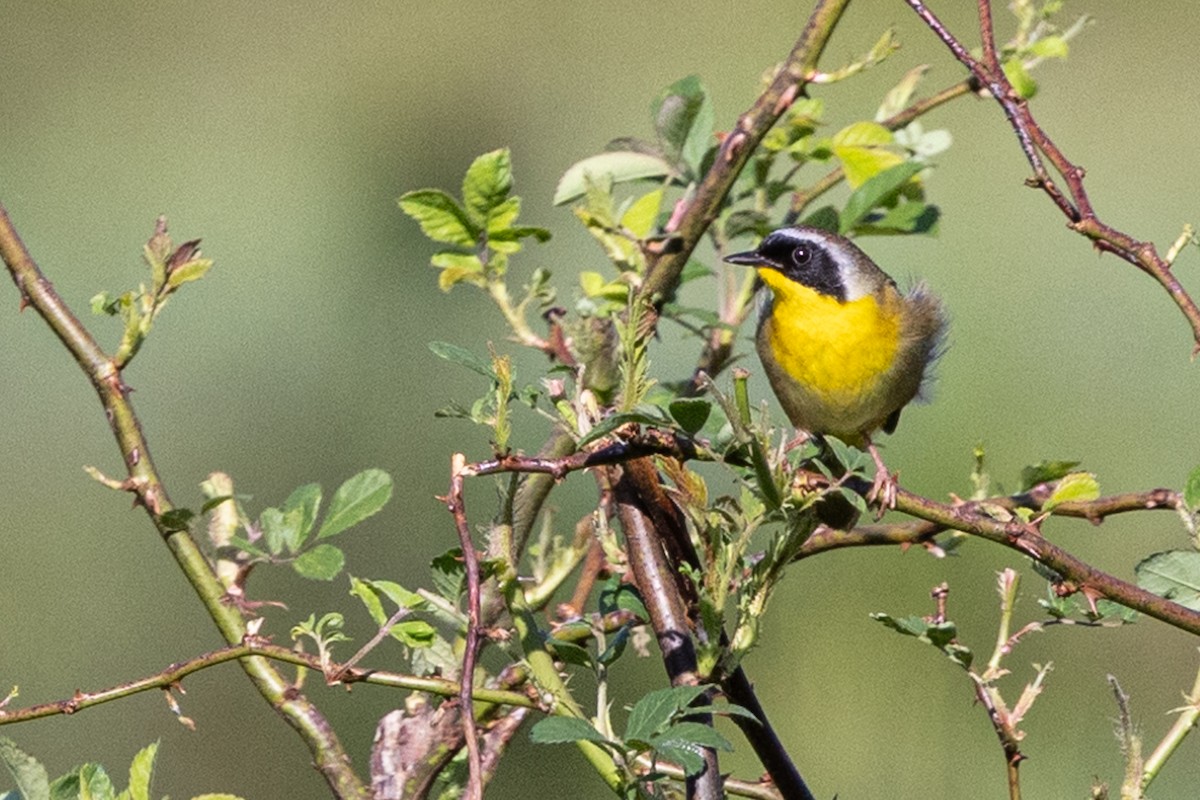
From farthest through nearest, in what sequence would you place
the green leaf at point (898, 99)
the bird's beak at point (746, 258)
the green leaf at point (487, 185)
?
the bird's beak at point (746, 258) → the green leaf at point (898, 99) → the green leaf at point (487, 185)

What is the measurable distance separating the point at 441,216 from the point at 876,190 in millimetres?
388

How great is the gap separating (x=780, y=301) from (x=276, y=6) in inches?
135

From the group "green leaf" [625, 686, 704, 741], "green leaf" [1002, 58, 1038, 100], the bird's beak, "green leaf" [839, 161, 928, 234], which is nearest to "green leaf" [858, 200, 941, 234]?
"green leaf" [839, 161, 928, 234]

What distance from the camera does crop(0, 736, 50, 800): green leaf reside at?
3.09 feet

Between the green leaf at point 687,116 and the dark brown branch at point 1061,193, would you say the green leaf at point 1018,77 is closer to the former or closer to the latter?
the green leaf at point 687,116

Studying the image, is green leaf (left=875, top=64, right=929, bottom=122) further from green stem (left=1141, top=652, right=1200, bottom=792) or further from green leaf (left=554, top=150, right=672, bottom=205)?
green stem (left=1141, top=652, right=1200, bottom=792)

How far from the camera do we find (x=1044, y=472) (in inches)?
49.9

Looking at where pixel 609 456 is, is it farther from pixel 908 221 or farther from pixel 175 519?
pixel 908 221

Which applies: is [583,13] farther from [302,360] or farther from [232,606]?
[232,606]

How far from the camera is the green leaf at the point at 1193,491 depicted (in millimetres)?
1020

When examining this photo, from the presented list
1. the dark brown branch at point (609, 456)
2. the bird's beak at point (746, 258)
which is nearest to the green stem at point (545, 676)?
the dark brown branch at point (609, 456)

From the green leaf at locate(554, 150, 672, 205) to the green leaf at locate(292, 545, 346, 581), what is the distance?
47cm

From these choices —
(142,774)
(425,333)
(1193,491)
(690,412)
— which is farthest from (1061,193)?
(425,333)

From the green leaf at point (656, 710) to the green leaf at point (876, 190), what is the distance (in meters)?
0.66
